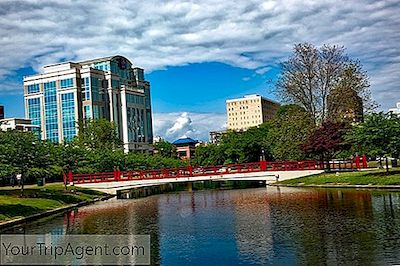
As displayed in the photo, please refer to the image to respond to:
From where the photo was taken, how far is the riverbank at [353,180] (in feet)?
144

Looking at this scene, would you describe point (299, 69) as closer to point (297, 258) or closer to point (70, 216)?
point (70, 216)

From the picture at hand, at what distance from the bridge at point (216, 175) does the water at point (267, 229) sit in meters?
19.2

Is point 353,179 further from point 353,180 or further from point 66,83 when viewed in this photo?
point 66,83

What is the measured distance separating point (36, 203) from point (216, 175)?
25.9 m

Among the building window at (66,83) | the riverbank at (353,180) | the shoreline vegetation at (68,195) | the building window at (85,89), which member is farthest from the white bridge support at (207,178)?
the building window at (66,83)

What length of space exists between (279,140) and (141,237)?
4075 cm

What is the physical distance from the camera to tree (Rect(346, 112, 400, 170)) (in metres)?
45.0

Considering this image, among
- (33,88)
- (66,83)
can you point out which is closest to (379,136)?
(66,83)

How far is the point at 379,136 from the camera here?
45.3m

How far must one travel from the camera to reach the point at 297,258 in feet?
57.9

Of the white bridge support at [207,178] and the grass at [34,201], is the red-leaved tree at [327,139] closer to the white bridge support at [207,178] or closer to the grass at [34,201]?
the white bridge support at [207,178]

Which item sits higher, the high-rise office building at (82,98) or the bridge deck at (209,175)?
the high-rise office building at (82,98)

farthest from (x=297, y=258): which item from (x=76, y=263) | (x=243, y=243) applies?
(x=76, y=263)


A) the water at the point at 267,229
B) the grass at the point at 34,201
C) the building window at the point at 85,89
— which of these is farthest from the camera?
the building window at the point at 85,89
